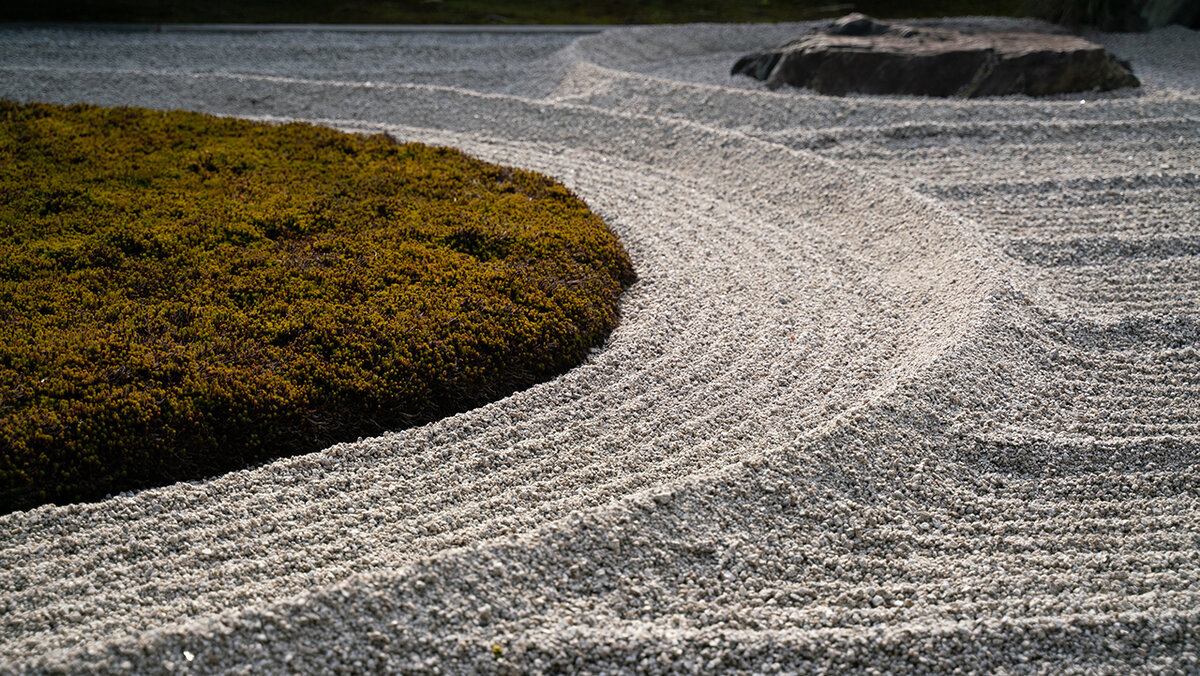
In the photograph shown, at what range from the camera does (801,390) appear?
5.58m

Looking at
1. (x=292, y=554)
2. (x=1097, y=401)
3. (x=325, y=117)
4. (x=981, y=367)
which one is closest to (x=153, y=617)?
(x=292, y=554)

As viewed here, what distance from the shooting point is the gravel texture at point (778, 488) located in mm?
3822

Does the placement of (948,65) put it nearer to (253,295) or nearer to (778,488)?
(778,488)

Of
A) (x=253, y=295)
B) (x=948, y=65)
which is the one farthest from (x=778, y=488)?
(x=948, y=65)

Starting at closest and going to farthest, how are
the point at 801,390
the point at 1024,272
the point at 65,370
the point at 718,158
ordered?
the point at 65,370 < the point at 801,390 < the point at 1024,272 < the point at 718,158

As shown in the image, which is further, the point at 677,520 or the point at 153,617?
the point at 677,520

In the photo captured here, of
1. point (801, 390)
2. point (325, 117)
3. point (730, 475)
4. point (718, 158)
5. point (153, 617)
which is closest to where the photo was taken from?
point (153, 617)

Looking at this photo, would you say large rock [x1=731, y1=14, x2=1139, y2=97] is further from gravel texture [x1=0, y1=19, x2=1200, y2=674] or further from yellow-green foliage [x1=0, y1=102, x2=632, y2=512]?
yellow-green foliage [x1=0, y1=102, x2=632, y2=512]

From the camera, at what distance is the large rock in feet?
34.8

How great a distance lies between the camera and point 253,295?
607cm

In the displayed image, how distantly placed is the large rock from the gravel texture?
1.95m

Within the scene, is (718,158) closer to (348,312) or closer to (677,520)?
(348,312)

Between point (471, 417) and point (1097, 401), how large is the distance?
12.3ft

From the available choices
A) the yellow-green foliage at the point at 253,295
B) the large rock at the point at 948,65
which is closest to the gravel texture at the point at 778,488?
the yellow-green foliage at the point at 253,295
